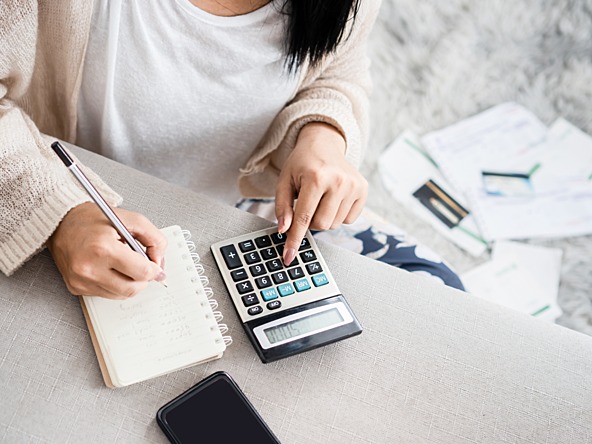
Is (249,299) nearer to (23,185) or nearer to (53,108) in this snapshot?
(23,185)

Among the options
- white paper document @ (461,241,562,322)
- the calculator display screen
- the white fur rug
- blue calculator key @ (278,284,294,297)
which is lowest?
white paper document @ (461,241,562,322)

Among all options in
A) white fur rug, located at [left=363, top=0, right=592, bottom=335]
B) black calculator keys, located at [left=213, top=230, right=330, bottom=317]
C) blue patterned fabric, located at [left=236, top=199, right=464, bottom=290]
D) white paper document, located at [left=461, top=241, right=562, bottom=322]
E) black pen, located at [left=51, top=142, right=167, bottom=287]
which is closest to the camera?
black pen, located at [left=51, top=142, right=167, bottom=287]

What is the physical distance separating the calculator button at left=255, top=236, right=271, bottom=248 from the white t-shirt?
0.70ft

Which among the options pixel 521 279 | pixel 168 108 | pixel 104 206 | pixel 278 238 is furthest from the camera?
pixel 521 279

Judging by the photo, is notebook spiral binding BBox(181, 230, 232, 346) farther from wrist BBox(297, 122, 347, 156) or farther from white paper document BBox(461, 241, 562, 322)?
white paper document BBox(461, 241, 562, 322)

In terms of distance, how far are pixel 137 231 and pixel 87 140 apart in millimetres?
297

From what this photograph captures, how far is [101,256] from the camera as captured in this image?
487 mm

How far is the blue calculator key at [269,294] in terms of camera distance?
0.54 m

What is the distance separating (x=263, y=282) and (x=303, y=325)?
6 centimetres

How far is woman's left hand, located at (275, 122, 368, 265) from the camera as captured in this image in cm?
58

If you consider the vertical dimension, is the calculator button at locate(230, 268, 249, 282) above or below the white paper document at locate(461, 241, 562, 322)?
above

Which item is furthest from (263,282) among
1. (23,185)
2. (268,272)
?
(23,185)

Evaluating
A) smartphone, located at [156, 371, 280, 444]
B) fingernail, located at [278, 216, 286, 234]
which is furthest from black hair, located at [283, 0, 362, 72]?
smartphone, located at [156, 371, 280, 444]

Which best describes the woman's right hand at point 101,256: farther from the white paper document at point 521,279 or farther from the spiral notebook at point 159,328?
the white paper document at point 521,279
